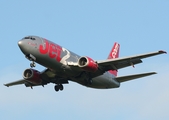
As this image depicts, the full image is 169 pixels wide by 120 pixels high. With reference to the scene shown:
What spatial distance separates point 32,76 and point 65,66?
5.40m

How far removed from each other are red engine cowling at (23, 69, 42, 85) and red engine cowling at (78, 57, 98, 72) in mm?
6270

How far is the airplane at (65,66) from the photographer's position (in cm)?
5069

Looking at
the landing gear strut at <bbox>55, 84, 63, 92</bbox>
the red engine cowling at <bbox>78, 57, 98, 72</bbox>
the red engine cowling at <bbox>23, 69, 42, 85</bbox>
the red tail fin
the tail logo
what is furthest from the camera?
the tail logo

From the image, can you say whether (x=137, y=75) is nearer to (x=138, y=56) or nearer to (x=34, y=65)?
(x=138, y=56)

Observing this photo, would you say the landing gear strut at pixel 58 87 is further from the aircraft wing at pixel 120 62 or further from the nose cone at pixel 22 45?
the nose cone at pixel 22 45

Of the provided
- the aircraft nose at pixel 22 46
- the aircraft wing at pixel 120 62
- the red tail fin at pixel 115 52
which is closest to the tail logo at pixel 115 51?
the red tail fin at pixel 115 52

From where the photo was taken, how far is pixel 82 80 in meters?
54.7

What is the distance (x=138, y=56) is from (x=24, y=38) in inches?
Result: 454

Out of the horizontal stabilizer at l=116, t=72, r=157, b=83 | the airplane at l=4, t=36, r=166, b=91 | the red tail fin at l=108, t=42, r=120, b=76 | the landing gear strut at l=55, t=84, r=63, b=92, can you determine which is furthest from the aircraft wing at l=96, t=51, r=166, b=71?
the red tail fin at l=108, t=42, r=120, b=76

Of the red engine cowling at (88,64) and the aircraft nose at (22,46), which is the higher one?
the aircraft nose at (22,46)

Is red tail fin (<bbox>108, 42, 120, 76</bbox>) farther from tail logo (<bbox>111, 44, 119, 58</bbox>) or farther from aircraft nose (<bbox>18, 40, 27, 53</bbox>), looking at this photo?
aircraft nose (<bbox>18, 40, 27, 53</bbox>)

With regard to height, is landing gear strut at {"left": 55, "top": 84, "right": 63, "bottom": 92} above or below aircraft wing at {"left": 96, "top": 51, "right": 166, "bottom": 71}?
below

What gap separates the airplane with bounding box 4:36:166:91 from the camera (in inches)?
1996

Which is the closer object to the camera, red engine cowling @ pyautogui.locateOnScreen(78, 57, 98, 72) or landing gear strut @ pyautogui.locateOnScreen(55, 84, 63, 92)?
red engine cowling @ pyautogui.locateOnScreen(78, 57, 98, 72)
